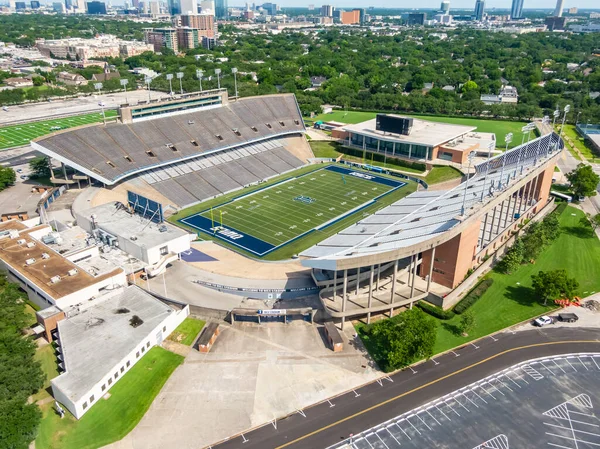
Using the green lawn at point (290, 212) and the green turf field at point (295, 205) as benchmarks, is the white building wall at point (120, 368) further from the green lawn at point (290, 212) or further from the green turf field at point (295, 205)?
the green turf field at point (295, 205)

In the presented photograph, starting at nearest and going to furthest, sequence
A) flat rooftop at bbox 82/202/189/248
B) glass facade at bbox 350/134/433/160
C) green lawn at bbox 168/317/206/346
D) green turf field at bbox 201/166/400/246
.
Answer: green lawn at bbox 168/317/206/346
flat rooftop at bbox 82/202/189/248
green turf field at bbox 201/166/400/246
glass facade at bbox 350/134/433/160

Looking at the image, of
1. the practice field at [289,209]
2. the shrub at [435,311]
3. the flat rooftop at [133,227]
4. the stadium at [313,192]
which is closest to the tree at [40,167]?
the stadium at [313,192]

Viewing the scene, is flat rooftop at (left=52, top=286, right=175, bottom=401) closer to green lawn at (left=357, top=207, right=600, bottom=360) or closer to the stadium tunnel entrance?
the stadium tunnel entrance

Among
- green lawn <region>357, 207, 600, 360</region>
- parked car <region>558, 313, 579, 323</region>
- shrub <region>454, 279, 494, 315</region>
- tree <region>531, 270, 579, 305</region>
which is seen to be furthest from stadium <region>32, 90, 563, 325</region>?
parked car <region>558, 313, 579, 323</region>

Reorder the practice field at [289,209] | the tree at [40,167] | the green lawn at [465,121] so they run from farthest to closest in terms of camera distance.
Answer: the green lawn at [465,121], the tree at [40,167], the practice field at [289,209]

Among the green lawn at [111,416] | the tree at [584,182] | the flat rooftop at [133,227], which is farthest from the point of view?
the tree at [584,182]

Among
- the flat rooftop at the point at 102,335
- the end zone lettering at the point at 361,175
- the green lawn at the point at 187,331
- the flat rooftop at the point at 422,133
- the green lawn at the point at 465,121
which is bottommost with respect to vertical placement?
the green lawn at the point at 187,331

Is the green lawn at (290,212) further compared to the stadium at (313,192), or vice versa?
the green lawn at (290,212)
